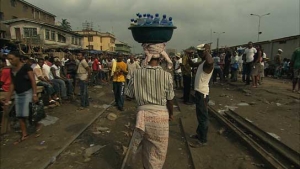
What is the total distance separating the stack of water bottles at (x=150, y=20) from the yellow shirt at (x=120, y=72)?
500cm

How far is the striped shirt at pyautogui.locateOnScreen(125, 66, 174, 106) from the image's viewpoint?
3.26 m

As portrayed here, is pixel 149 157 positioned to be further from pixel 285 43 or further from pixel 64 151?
pixel 285 43

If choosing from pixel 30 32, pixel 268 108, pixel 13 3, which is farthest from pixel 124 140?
pixel 13 3

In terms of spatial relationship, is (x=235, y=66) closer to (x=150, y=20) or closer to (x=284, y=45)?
(x=150, y=20)

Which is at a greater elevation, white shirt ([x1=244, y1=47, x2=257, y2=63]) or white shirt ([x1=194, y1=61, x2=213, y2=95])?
white shirt ([x1=244, y1=47, x2=257, y2=63])

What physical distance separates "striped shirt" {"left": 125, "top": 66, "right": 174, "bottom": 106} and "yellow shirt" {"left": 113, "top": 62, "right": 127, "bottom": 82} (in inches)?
230

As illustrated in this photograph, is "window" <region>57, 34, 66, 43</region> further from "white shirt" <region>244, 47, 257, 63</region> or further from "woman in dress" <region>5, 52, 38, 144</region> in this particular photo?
"woman in dress" <region>5, 52, 38, 144</region>

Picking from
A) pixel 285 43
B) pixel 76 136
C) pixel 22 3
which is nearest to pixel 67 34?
pixel 22 3

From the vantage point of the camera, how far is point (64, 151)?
5.35 m

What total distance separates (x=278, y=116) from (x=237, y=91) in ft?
15.2

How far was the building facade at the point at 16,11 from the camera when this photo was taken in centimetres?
3762

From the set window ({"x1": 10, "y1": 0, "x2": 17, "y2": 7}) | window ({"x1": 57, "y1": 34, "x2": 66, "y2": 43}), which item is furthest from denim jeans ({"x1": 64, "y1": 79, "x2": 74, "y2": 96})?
window ({"x1": 10, "y1": 0, "x2": 17, "y2": 7})

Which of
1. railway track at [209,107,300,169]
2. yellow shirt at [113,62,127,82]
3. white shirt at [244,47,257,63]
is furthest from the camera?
white shirt at [244,47,257,63]

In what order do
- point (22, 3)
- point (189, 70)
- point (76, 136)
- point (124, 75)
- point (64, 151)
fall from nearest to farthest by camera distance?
point (64, 151), point (76, 136), point (124, 75), point (189, 70), point (22, 3)
